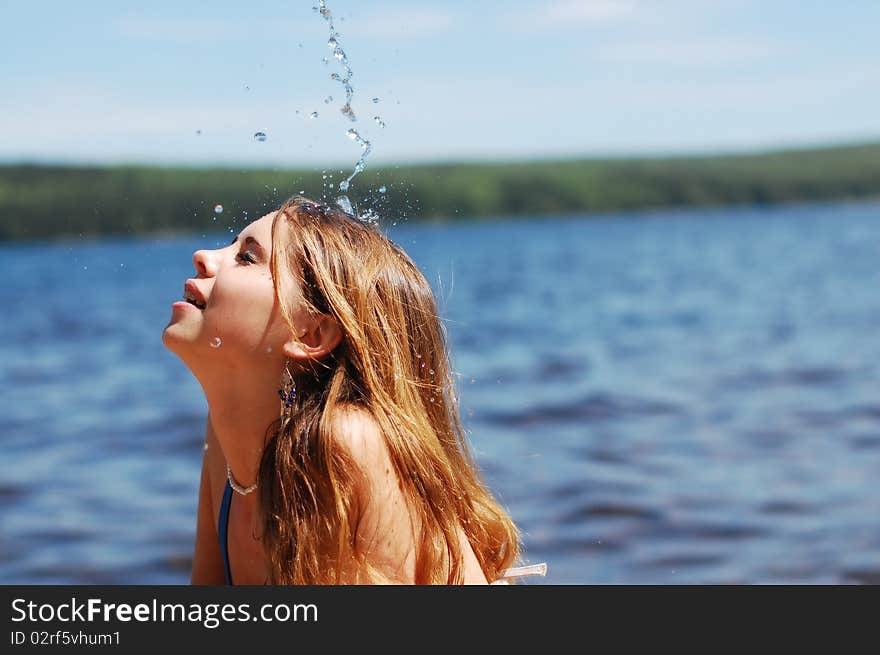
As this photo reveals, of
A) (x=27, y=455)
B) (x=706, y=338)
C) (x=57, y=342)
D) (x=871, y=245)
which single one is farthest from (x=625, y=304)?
(x=871, y=245)

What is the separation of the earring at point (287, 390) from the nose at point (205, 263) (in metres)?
0.32

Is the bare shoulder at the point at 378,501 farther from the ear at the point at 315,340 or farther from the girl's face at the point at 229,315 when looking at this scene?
the girl's face at the point at 229,315

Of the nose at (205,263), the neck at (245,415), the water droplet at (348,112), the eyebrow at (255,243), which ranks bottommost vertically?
the neck at (245,415)

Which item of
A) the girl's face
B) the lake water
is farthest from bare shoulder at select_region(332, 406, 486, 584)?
the lake water

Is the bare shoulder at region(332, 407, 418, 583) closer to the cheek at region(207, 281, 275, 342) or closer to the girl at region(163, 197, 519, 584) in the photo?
the girl at region(163, 197, 519, 584)

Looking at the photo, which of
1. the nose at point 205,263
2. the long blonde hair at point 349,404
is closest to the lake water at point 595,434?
the long blonde hair at point 349,404

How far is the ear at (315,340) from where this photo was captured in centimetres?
282

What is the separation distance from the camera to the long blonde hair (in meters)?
2.72

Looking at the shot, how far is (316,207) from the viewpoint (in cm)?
299

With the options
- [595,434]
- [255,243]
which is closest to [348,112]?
[255,243]

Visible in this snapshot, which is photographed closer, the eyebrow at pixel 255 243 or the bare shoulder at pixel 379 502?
the bare shoulder at pixel 379 502

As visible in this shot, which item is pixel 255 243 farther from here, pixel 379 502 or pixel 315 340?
pixel 379 502

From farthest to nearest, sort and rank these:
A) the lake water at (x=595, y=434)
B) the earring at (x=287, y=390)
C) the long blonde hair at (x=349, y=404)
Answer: the lake water at (x=595, y=434) < the earring at (x=287, y=390) < the long blonde hair at (x=349, y=404)

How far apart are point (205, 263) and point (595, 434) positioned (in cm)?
633
